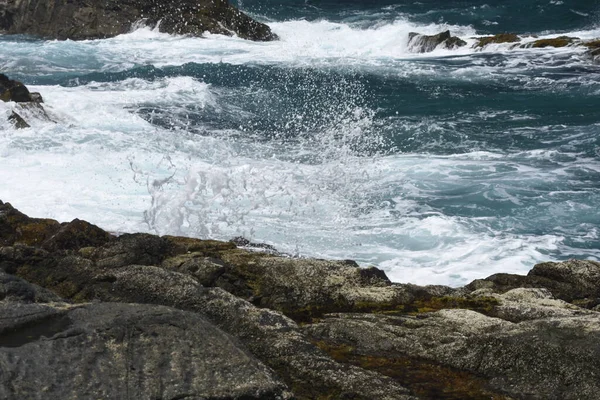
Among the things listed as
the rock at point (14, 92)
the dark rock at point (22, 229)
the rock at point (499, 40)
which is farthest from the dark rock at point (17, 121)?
the rock at point (499, 40)

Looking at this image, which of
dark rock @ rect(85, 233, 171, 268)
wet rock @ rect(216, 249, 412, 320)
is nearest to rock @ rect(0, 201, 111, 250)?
dark rock @ rect(85, 233, 171, 268)

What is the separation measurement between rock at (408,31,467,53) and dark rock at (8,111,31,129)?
19825mm

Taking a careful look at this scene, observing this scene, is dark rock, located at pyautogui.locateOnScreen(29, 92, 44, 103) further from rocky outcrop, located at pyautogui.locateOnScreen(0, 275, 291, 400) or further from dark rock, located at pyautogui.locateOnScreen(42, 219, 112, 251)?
rocky outcrop, located at pyautogui.locateOnScreen(0, 275, 291, 400)

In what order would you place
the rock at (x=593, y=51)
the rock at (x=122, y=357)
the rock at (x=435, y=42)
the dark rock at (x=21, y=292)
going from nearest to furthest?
the rock at (x=122, y=357) < the dark rock at (x=21, y=292) < the rock at (x=593, y=51) < the rock at (x=435, y=42)

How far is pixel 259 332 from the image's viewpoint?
501 centimetres

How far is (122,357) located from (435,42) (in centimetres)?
3159

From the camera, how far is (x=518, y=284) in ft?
28.4

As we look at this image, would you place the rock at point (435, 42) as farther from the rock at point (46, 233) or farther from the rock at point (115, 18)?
the rock at point (46, 233)

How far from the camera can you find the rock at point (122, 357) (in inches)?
141

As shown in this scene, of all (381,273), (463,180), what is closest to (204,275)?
(381,273)

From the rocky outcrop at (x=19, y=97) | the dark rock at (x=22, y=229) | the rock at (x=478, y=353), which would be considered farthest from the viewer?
the rocky outcrop at (x=19, y=97)

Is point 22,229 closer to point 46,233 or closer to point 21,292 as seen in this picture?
point 46,233

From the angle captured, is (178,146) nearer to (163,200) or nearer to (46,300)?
(163,200)

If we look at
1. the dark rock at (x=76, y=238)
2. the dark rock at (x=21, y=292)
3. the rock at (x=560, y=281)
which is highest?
the dark rock at (x=21, y=292)
